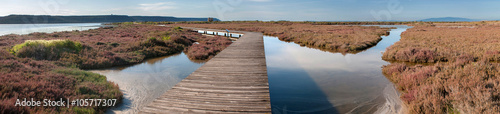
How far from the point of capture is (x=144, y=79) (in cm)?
920

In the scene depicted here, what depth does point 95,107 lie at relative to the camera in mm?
5527

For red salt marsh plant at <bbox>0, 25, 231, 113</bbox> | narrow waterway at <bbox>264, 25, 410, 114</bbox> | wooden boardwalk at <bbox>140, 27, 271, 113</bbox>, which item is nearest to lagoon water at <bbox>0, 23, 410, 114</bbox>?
narrow waterway at <bbox>264, 25, 410, 114</bbox>

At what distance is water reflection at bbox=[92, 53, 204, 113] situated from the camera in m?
6.66

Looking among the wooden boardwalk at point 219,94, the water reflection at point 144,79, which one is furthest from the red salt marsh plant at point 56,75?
the wooden boardwalk at point 219,94

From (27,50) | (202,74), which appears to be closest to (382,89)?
(202,74)

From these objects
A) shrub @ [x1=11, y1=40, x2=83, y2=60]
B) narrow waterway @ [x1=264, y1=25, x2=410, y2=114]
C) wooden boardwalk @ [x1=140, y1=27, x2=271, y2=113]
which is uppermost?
shrub @ [x1=11, y1=40, x2=83, y2=60]

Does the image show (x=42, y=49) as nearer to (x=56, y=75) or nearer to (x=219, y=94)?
(x=56, y=75)

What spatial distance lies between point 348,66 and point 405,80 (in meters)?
4.03

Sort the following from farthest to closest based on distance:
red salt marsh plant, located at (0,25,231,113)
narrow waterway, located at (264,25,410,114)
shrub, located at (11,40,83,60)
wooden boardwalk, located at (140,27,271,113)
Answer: shrub, located at (11,40,83,60) < narrow waterway, located at (264,25,410,114) < red salt marsh plant, located at (0,25,231,113) < wooden boardwalk, located at (140,27,271,113)

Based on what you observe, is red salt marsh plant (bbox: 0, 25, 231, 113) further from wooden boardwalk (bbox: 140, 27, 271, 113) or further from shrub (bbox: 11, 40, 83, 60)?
wooden boardwalk (bbox: 140, 27, 271, 113)

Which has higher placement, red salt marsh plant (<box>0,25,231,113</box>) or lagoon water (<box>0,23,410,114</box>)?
red salt marsh plant (<box>0,25,231,113</box>)

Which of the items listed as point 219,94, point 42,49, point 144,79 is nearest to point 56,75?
point 144,79

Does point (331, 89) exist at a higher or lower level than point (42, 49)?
lower

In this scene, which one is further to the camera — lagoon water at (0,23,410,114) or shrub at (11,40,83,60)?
shrub at (11,40,83,60)
